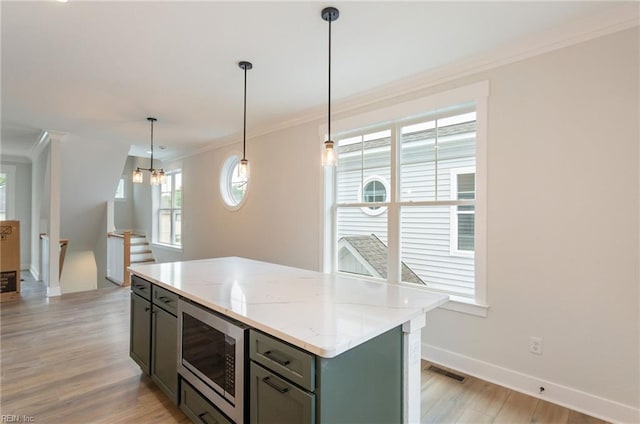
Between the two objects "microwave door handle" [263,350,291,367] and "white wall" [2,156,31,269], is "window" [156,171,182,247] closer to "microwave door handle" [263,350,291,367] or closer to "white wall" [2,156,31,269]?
"white wall" [2,156,31,269]

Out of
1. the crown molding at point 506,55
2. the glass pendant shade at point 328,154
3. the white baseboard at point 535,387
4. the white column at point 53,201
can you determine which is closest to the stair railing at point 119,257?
the white column at point 53,201

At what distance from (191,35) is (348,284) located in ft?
6.54

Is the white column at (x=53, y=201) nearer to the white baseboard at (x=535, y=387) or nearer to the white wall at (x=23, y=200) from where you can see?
the white wall at (x=23, y=200)

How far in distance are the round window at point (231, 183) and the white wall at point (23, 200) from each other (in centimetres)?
535

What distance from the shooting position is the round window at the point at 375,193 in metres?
3.30

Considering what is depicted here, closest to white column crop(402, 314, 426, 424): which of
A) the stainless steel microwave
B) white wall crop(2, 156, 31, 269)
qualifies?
the stainless steel microwave

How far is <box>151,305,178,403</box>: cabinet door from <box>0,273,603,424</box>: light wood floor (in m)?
0.16

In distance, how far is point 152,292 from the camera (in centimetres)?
237

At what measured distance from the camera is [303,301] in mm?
1724

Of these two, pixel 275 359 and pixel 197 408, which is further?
pixel 197 408

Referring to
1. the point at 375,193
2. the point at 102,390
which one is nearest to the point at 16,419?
the point at 102,390

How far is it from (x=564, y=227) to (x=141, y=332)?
10.5 ft

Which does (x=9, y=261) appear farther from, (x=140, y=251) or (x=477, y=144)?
(x=477, y=144)

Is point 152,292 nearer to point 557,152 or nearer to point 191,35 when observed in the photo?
point 191,35
